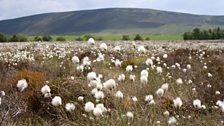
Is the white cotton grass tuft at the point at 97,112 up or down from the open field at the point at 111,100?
up

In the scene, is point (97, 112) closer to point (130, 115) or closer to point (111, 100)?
point (130, 115)

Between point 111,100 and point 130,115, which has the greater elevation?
point 130,115

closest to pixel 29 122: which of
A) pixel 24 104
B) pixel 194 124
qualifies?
pixel 24 104

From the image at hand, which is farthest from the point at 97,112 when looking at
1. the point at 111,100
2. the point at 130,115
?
the point at 111,100

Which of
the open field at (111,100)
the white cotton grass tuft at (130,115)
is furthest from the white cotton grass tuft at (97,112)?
the white cotton grass tuft at (130,115)

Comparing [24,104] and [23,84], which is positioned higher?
[23,84]

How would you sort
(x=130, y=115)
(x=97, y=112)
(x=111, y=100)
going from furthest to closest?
(x=111, y=100) < (x=130, y=115) < (x=97, y=112)

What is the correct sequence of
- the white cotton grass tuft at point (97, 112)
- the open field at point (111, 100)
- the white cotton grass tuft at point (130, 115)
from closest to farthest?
the white cotton grass tuft at point (97, 112), the white cotton grass tuft at point (130, 115), the open field at point (111, 100)

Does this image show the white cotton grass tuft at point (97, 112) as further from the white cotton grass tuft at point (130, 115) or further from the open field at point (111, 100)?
the white cotton grass tuft at point (130, 115)

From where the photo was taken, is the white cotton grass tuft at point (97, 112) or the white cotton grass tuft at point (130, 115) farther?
the white cotton grass tuft at point (130, 115)

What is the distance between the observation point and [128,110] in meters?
6.36

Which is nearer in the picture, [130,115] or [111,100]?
[130,115]

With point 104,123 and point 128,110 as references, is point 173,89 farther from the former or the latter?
point 104,123

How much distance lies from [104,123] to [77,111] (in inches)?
51.6
